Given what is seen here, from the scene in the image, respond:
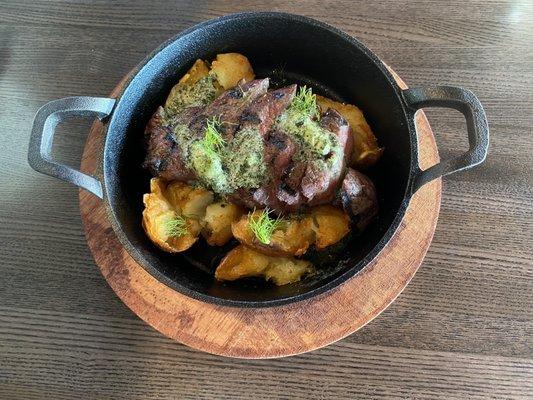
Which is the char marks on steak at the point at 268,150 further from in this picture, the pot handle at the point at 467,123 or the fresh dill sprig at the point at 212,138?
the pot handle at the point at 467,123

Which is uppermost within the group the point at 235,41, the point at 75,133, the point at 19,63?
the point at 235,41

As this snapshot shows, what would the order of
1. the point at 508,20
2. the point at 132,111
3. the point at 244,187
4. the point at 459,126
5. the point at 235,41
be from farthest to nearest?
the point at 508,20, the point at 459,126, the point at 235,41, the point at 132,111, the point at 244,187

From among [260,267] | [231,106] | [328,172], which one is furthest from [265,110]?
[260,267]

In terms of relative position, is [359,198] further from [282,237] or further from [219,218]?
[219,218]

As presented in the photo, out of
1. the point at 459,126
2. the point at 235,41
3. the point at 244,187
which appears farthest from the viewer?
the point at 459,126

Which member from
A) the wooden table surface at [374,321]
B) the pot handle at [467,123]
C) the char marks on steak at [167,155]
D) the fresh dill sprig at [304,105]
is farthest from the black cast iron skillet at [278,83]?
the wooden table surface at [374,321]

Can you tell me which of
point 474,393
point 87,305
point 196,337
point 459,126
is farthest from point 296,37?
point 474,393

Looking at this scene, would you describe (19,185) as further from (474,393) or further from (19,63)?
A: (474,393)
